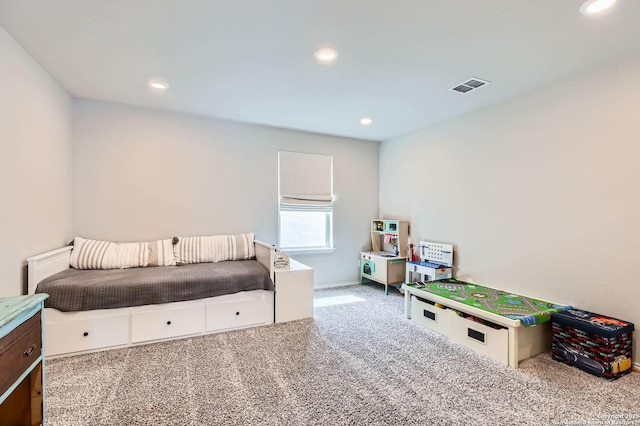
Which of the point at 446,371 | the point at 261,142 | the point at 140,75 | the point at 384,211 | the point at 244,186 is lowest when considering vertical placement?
the point at 446,371

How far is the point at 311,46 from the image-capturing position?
7.30 feet

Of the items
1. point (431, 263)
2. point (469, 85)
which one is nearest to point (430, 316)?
point (431, 263)

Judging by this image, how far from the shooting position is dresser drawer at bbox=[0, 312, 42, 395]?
1.23 m

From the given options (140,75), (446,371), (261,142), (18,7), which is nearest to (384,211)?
(261,142)

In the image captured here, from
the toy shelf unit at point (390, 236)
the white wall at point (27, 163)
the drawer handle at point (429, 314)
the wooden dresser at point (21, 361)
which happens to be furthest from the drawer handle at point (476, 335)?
the white wall at point (27, 163)

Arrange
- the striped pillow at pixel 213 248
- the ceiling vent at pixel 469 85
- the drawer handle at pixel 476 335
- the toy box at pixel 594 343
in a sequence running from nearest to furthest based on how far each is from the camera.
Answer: the toy box at pixel 594 343
the drawer handle at pixel 476 335
the ceiling vent at pixel 469 85
the striped pillow at pixel 213 248

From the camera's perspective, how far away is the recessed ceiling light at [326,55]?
2271 mm

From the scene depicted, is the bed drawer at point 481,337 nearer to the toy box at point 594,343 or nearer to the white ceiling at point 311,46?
the toy box at point 594,343

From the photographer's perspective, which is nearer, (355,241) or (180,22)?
(180,22)

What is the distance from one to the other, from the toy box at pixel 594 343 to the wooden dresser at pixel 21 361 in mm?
3400

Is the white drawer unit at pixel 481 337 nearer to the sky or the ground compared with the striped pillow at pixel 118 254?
nearer to the ground

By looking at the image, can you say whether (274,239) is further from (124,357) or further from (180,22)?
(180,22)

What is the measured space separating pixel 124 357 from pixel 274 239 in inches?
89.1

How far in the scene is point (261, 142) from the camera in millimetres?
4234
